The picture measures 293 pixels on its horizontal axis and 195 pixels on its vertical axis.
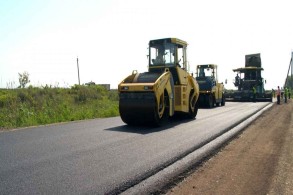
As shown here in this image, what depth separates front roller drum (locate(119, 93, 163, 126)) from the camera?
9.92 meters

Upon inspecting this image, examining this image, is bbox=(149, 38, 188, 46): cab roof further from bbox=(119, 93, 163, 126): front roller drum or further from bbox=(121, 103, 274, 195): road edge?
bbox=(121, 103, 274, 195): road edge

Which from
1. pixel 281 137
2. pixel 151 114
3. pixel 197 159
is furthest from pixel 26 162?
pixel 281 137

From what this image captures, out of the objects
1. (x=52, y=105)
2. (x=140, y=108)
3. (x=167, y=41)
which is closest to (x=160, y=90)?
(x=140, y=108)

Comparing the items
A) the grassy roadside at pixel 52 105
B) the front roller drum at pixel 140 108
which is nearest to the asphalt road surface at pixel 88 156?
the front roller drum at pixel 140 108

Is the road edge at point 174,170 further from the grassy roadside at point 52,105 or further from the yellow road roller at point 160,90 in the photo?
the grassy roadside at point 52,105

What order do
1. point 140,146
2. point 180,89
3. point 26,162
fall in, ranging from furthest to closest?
point 180,89 < point 140,146 < point 26,162

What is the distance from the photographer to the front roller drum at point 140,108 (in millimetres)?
9922

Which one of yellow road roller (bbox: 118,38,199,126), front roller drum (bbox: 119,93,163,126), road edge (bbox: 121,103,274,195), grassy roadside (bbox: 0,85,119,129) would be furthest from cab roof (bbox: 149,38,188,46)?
road edge (bbox: 121,103,274,195)

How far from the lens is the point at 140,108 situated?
396 inches

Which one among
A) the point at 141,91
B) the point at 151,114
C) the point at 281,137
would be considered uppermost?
the point at 141,91

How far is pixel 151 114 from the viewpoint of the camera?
9.98m

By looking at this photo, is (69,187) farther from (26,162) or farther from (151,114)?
(151,114)

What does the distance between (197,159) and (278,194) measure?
2.05 m

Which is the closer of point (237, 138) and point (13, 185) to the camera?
point (13, 185)
